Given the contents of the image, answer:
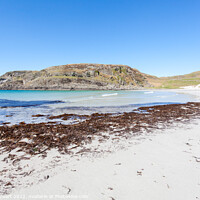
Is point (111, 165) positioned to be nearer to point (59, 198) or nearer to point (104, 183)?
point (104, 183)

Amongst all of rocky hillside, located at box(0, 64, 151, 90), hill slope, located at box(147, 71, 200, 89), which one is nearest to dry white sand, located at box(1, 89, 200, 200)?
rocky hillside, located at box(0, 64, 151, 90)

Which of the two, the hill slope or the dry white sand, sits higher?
the hill slope

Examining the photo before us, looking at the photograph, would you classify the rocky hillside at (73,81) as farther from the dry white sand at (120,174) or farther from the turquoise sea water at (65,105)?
the dry white sand at (120,174)

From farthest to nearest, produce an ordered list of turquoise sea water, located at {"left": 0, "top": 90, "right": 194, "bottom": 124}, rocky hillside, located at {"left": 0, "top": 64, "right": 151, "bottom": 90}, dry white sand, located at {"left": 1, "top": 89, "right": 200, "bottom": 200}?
rocky hillside, located at {"left": 0, "top": 64, "right": 151, "bottom": 90} < turquoise sea water, located at {"left": 0, "top": 90, "right": 194, "bottom": 124} < dry white sand, located at {"left": 1, "top": 89, "right": 200, "bottom": 200}

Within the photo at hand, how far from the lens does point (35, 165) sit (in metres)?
3.79

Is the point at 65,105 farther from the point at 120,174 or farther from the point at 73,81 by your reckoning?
the point at 73,81

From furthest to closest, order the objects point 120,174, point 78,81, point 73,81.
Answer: point 78,81 → point 73,81 → point 120,174

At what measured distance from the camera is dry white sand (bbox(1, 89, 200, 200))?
2.73 metres

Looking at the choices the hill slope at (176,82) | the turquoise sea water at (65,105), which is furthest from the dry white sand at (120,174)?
the hill slope at (176,82)

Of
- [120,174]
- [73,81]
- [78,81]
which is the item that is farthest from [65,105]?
[78,81]

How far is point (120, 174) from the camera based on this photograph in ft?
10.9

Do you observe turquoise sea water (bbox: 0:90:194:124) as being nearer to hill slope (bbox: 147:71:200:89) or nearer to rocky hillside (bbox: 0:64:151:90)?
rocky hillside (bbox: 0:64:151:90)

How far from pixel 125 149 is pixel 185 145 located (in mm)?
2449

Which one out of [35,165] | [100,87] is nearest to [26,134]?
[35,165]
